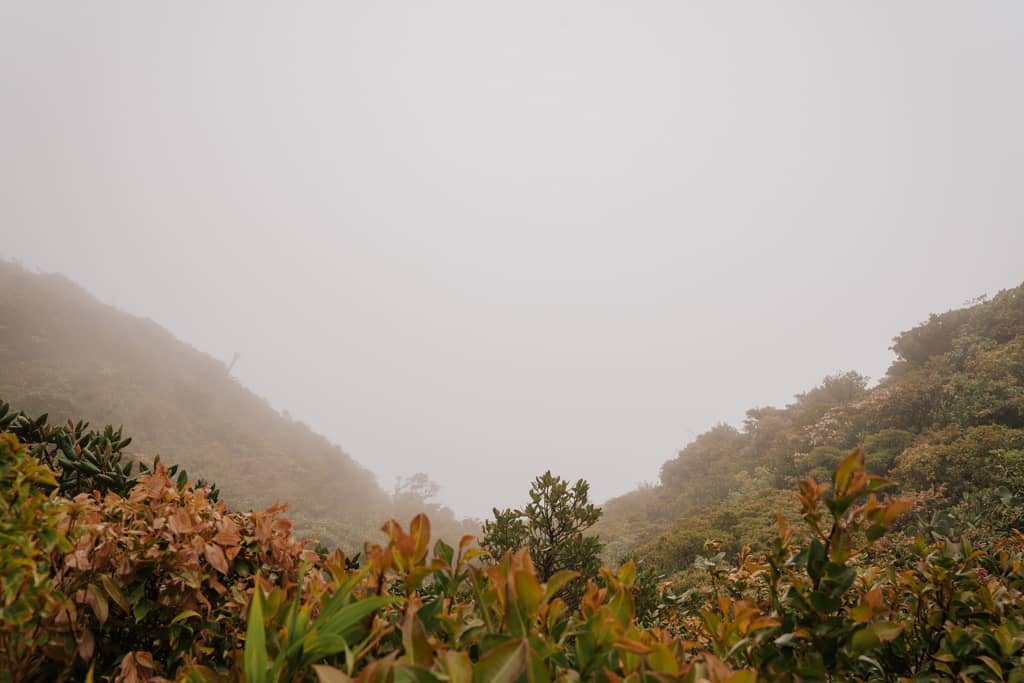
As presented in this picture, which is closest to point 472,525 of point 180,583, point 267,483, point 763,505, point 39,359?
point 267,483

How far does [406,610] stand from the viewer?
3.30 ft

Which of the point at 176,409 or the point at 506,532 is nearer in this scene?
the point at 506,532

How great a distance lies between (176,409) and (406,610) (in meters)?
30.4

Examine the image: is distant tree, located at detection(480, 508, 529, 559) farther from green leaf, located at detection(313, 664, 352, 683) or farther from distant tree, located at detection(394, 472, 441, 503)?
distant tree, located at detection(394, 472, 441, 503)

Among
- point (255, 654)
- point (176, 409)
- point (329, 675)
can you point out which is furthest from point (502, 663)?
point (176, 409)

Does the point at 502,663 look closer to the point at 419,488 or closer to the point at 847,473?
the point at 847,473

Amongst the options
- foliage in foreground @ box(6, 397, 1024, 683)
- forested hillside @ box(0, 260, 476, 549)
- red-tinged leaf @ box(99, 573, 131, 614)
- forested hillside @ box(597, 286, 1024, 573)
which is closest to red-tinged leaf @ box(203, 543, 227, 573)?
foliage in foreground @ box(6, 397, 1024, 683)

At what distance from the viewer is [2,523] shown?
105 cm

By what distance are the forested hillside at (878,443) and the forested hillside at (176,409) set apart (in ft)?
39.7

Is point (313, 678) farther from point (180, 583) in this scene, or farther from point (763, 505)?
point (763, 505)

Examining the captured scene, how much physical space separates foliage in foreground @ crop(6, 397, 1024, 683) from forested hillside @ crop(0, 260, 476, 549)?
682 inches

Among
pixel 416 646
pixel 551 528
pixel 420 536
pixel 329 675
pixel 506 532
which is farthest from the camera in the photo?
pixel 551 528

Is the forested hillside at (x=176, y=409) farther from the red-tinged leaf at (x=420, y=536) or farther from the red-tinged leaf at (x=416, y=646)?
the red-tinged leaf at (x=416, y=646)

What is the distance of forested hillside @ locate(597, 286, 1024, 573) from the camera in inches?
361
